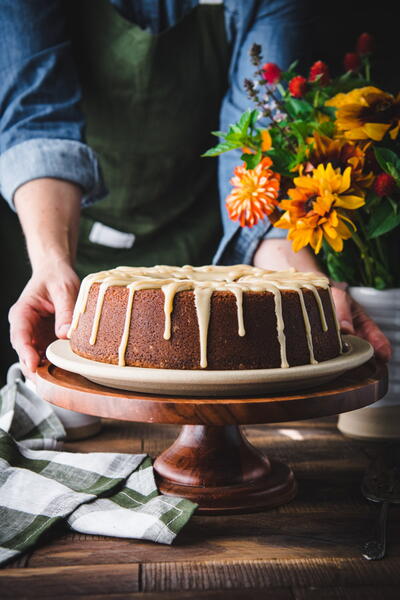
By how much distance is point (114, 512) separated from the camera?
86cm

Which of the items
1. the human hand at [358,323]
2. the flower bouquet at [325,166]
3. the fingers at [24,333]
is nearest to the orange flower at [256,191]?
the flower bouquet at [325,166]

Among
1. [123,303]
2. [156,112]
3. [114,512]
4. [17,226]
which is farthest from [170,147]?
[114,512]

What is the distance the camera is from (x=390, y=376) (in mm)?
1220

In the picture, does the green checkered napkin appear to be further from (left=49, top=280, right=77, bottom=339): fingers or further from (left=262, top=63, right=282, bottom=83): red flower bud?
(left=262, top=63, right=282, bottom=83): red flower bud

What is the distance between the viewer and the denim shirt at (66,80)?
1.47 metres

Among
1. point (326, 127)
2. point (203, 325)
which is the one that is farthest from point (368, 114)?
point (203, 325)

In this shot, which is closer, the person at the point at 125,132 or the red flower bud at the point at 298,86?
the red flower bud at the point at 298,86

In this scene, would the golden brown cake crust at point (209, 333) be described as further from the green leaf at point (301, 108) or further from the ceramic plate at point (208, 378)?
the green leaf at point (301, 108)

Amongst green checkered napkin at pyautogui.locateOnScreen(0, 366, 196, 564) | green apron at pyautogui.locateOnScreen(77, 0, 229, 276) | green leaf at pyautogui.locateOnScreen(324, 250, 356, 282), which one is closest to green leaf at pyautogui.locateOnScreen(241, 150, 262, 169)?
green leaf at pyautogui.locateOnScreen(324, 250, 356, 282)

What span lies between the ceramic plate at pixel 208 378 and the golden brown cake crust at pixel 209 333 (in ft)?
0.16

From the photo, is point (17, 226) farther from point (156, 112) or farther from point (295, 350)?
point (295, 350)

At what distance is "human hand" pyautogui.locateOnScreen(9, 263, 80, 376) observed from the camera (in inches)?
44.9

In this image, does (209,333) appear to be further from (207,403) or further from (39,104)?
(39,104)

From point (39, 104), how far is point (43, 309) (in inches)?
23.1
